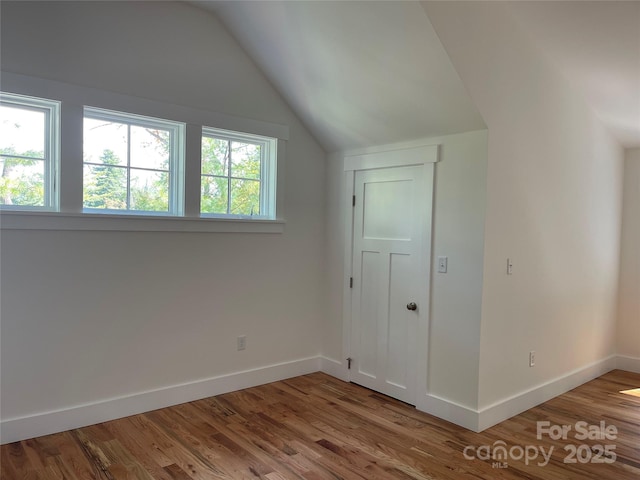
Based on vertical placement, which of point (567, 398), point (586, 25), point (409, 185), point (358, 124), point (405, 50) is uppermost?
point (586, 25)

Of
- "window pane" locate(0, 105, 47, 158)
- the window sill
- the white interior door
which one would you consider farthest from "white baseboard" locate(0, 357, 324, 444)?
"window pane" locate(0, 105, 47, 158)

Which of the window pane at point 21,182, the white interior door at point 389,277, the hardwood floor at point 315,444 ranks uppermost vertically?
the window pane at point 21,182

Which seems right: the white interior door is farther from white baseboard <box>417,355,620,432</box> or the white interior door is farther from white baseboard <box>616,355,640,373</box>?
white baseboard <box>616,355,640,373</box>

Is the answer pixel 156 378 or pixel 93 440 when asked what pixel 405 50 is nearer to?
pixel 156 378

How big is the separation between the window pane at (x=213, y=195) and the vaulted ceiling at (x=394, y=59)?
37.2 inches

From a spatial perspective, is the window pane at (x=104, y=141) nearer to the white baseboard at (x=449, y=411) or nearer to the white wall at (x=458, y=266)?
the white wall at (x=458, y=266)

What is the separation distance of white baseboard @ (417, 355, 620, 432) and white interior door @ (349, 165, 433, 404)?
215mm

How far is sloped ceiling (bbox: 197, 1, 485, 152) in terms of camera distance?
273 centimetres

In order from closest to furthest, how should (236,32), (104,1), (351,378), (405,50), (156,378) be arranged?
(405,50) < (104,1) < (156,378) < (236,32) < (351,378)

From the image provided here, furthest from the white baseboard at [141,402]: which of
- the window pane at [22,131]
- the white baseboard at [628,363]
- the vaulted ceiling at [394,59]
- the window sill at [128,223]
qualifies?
the white baseboard at [628,363]

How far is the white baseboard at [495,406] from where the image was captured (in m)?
3.10

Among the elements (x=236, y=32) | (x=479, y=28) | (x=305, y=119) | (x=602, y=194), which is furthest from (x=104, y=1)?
(x=602, y=194)

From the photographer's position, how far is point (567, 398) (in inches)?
148

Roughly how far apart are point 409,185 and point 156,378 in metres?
2.36
